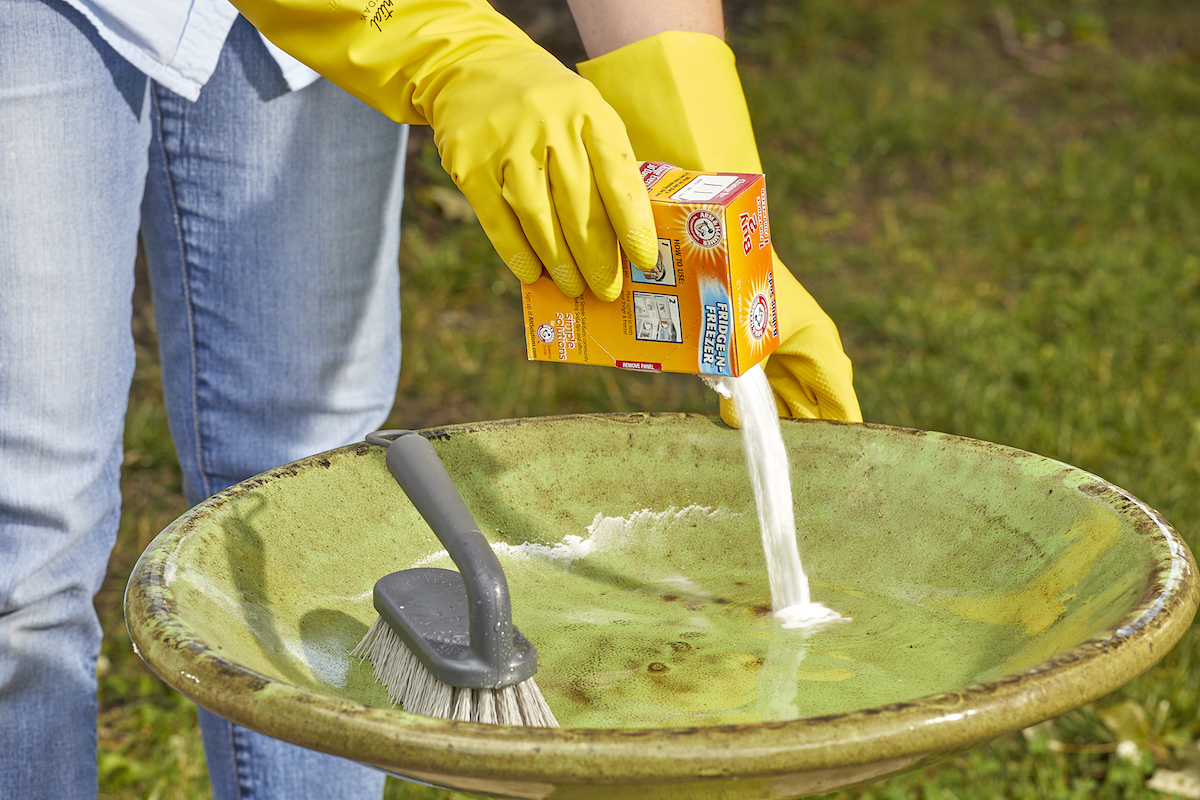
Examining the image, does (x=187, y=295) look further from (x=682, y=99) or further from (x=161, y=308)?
(x=682, y=99)

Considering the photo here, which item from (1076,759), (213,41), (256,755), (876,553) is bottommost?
(1076,759)

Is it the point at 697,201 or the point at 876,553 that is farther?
the point at 876,553

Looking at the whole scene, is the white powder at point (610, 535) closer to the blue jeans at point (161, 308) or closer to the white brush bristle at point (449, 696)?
the white brush bristle at point (449, 696)

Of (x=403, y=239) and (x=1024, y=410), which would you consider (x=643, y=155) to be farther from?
(x=403, y=239)

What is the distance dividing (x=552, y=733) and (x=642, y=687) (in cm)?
31

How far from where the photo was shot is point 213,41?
134cm

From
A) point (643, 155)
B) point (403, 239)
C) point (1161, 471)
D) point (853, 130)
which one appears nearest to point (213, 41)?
point (643, 155)

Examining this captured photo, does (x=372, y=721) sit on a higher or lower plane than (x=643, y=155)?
lower

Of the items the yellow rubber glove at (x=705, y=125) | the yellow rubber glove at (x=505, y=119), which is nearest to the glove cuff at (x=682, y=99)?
the yellow rubber glove at (x=705, y=125)

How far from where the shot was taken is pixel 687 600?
3.75 ft

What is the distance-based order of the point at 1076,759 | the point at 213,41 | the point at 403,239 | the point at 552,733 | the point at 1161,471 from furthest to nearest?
the point at 403,239 < the point at 1161,471 < the point at 1076,759 < the point at 213,41 < the point at 552,733

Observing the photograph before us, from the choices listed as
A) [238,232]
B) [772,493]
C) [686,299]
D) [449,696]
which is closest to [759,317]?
[686,299]

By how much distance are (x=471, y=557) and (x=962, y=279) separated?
3192 millimetres

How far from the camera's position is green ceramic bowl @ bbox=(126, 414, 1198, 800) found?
699 millimetres
